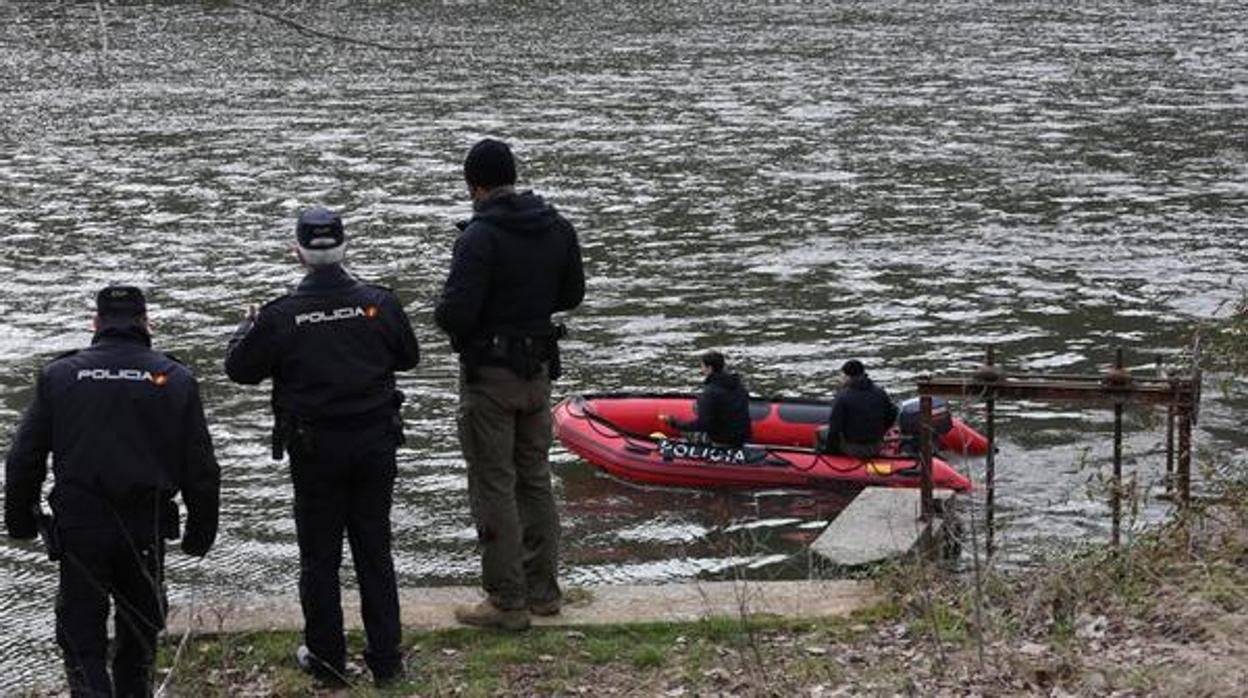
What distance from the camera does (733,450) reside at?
16609 mm

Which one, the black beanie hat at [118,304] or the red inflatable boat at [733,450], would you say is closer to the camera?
the black beanie hat at [118,304]

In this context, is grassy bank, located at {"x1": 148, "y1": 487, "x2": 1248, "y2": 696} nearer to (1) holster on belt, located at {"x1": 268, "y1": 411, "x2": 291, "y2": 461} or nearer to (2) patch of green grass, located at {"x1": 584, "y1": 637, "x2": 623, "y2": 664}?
(2) patch of green grass, located at {"x1": 584, "y1": 637, "x2": 623, "y2": 664}

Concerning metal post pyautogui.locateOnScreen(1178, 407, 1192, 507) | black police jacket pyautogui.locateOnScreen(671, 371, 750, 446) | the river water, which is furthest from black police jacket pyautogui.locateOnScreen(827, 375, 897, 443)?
Answer: metal post pyautogui.locateOnScreen(1178, 407, 1192, 507)

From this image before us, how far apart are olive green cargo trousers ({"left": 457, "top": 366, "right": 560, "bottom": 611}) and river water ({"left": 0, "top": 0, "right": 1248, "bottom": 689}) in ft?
8.04

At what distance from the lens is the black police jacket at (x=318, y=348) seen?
7891mm

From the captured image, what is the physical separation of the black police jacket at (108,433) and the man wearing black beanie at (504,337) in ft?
4.42

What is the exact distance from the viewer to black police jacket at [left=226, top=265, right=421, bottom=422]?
7.89 metres

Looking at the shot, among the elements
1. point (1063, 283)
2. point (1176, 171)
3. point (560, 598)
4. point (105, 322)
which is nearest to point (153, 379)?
point (105, 322)

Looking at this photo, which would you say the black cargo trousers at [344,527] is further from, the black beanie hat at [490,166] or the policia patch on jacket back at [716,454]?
the policia patch on jacket back at [716,454]

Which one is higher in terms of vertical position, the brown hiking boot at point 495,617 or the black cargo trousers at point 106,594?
the black cargo trousers at point 106,594

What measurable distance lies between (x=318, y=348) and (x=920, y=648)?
9.11ft

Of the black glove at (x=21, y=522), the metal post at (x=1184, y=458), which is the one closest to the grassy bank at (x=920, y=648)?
the metal post at (x=1184, y=458)

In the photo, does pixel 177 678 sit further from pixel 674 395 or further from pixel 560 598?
pixel 674 395

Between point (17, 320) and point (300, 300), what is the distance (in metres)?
16.1
